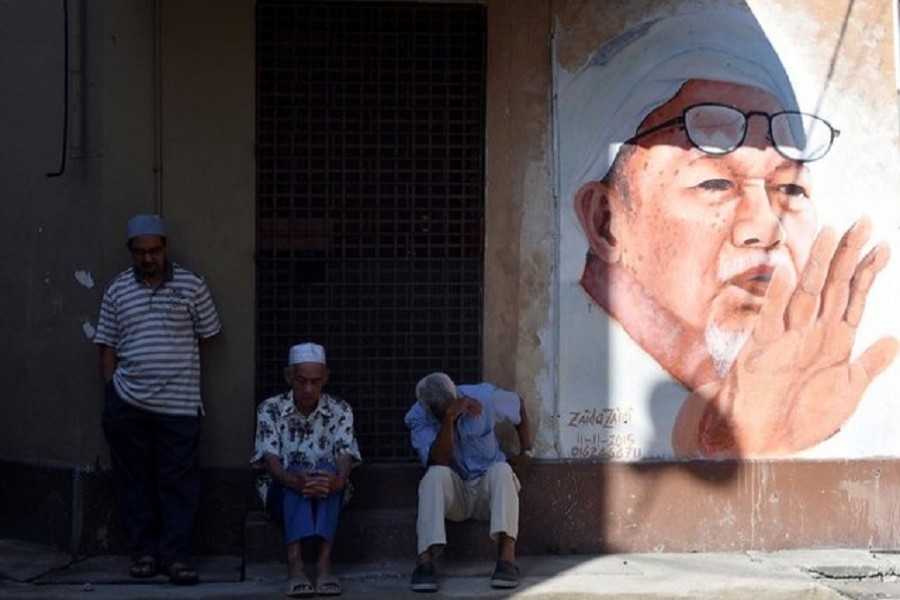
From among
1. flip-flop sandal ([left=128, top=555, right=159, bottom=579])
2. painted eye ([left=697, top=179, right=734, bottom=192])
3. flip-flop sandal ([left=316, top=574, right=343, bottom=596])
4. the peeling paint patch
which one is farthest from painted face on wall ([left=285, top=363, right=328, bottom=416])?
painted eye ([left=697, top=179, right=734, bottom=192])

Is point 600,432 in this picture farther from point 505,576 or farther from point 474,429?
point 505,576

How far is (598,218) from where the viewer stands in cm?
804

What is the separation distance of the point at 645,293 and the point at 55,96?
3.08 meters

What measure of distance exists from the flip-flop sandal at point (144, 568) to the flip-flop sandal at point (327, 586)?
81 centimetres

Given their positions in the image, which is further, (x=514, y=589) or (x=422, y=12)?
(x=422, y=12)

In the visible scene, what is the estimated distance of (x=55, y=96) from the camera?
25.9 feet

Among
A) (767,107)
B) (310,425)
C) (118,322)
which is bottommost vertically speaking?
(310,425)

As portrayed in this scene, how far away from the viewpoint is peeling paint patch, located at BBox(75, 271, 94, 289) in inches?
306

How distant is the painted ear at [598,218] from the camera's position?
8.02 m

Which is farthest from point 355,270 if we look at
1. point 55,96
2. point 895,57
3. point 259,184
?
point 895,57

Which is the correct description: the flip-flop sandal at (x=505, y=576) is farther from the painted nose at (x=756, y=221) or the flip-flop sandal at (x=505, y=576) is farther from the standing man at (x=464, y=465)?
the painted nose at (x=756, y=221)

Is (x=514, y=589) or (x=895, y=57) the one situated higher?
(x=895, y=57)

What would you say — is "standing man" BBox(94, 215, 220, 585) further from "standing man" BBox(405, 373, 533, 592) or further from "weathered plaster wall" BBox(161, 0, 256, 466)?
"standing man" BBox(405, 373, 533, 592)

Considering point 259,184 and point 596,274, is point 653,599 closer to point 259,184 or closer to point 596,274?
point 596,274
